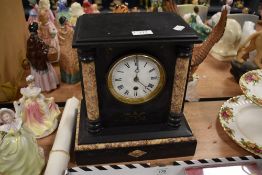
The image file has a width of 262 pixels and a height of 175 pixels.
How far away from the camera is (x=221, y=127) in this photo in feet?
3.22

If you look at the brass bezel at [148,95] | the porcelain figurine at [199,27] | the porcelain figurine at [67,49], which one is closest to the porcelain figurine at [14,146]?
the brass bezel at [148,95]

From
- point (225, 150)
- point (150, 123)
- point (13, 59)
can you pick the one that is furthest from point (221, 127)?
point (13, 59)

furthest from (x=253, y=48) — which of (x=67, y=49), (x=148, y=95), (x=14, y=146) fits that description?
(x=14, y=146)

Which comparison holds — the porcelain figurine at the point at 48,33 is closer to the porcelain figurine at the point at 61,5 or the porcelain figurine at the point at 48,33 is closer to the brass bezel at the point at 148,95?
the porcelain figurine at the point at 61,5

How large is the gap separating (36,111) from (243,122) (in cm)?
71

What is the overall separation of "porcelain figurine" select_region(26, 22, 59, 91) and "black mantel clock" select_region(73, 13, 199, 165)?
0.88 feet

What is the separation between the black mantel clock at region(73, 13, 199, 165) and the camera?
2.29 ft

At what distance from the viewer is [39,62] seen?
1.02 metres

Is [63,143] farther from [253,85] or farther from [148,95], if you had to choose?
[253,85]

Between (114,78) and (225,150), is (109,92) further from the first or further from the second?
(225,150)

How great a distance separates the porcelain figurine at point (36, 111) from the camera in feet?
2.86

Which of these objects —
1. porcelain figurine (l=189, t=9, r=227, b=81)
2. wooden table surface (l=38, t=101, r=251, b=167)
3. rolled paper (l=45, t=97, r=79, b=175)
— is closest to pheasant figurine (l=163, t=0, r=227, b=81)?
porcelain figurine (l=189, t=9, r=227, b=81)

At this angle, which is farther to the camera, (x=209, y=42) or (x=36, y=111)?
(x=209, y=42)

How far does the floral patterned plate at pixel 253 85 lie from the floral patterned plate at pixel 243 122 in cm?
14
